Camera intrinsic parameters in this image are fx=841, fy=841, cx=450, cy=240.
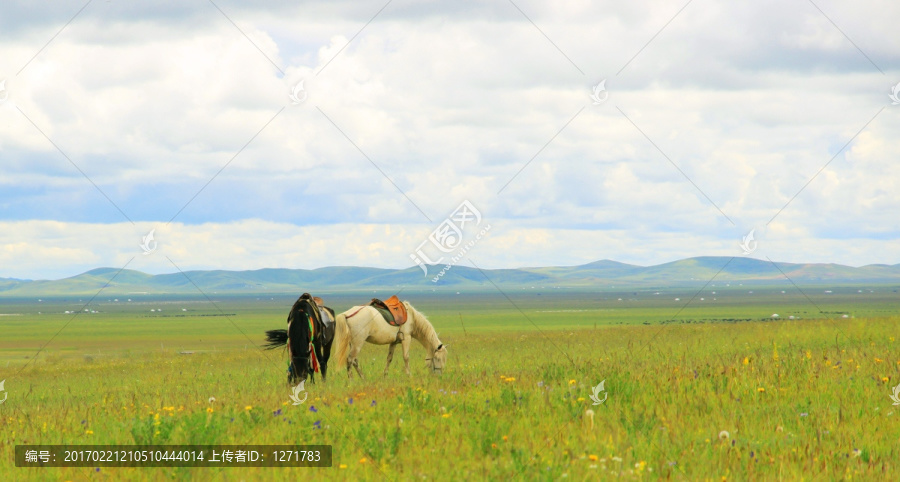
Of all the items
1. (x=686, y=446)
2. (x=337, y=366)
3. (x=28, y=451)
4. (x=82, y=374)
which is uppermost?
(x=82, y=374)

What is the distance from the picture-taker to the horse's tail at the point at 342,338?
58.7ft

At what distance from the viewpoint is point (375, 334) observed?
61.9 feet

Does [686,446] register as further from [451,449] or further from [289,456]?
[289,456]

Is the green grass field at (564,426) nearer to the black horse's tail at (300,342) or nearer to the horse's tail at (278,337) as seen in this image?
the black horse's tail at (300,342)

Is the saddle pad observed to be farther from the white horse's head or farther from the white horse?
the white horse's head

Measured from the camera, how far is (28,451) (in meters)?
8.27

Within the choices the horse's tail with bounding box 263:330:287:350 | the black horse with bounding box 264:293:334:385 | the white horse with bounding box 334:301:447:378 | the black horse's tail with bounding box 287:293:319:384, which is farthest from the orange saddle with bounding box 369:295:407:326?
the black horse's tail with bounding box 287:293:319:384

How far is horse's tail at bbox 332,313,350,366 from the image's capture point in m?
17.9

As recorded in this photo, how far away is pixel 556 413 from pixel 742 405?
83.5 inches

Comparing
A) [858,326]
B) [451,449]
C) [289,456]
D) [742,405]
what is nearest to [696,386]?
[742,405]

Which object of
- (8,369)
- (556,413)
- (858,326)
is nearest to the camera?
(556,413)
